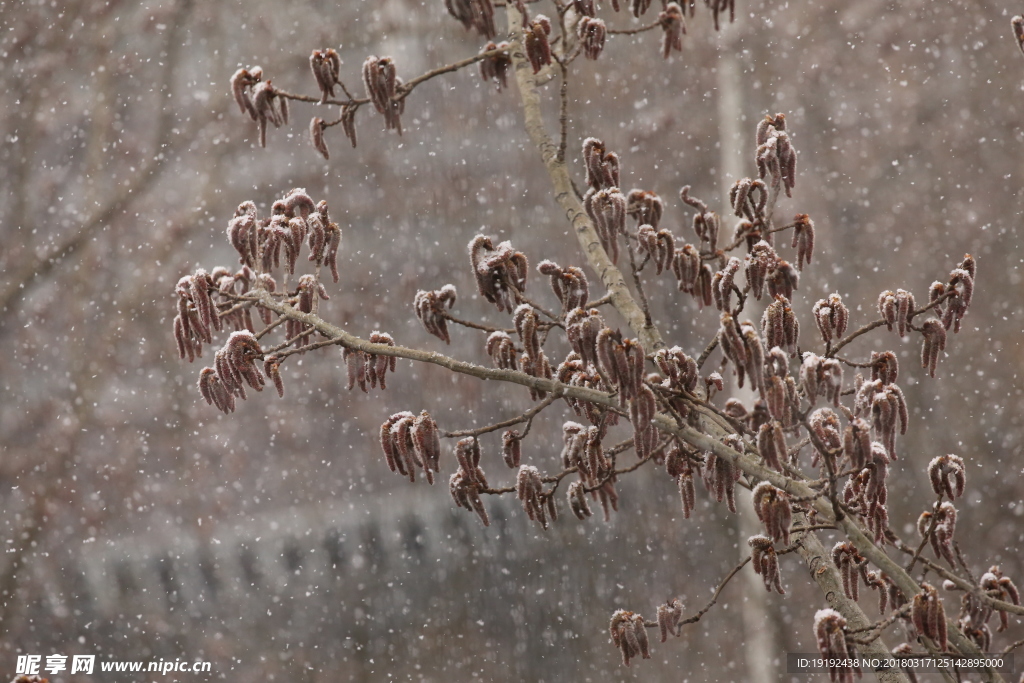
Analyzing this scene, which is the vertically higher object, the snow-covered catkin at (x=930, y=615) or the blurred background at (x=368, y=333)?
the blurred background at (x=368, y=333)

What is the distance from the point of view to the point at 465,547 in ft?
7.34

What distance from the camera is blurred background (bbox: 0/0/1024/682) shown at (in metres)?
2.15

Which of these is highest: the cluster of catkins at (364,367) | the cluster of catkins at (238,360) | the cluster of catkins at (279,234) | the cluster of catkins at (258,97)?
the cluster of catkins at (258,97)

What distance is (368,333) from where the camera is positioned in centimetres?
220

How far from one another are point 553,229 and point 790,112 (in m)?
0.71

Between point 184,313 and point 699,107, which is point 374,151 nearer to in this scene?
point 699,107

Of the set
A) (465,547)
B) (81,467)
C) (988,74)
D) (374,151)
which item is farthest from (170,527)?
(988,74)

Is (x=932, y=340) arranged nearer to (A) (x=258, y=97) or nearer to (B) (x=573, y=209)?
(B) (x=573, y=209)

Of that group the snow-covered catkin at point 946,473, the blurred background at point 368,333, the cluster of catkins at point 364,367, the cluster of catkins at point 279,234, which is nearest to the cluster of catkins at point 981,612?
the snow-covered catkin at point 946,473

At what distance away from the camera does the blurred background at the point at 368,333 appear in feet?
7.07

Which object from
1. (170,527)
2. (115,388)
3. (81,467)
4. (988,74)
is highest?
(988,74)

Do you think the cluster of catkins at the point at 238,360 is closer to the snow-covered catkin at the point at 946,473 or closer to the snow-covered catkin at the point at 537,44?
the snow-covered catkin at the point at 537,44

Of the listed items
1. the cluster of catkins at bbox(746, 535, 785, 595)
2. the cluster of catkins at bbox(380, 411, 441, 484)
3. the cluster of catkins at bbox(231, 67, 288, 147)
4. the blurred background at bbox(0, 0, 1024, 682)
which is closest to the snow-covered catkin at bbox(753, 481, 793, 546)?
the cluster of catkins at bbox(746, 535, 785, 595)

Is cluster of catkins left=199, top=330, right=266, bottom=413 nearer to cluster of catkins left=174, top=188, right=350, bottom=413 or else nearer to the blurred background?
cluster of catkins left=174, top=188, right=350, bottom=413
